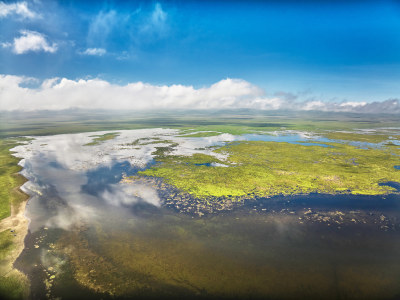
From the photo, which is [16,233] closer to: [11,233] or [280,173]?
[11,233]

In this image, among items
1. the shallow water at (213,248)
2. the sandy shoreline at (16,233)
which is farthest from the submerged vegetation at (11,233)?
the shallow water at (213,248)

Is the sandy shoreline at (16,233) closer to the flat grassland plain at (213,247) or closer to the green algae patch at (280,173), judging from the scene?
the flat grassland plain at (213,247)

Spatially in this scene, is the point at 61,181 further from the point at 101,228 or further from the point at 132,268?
the point at 132,268

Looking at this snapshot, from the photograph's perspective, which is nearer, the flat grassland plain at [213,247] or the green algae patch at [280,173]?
the flat grassland plain at [213,247]

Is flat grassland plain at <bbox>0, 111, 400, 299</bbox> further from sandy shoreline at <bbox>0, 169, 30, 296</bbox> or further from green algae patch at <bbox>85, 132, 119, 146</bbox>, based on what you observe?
green algae patch at <bbox>85, 132, 119, 146</bbox>

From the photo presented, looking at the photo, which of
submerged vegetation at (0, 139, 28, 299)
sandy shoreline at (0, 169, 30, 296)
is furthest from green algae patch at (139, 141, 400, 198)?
submerged vegetation at (0, 139, 28, 299)

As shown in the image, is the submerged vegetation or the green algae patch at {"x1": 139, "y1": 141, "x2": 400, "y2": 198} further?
the green algae patch at {"x1": 139, "y1": 141, "x2": 400, "y2": 198}
